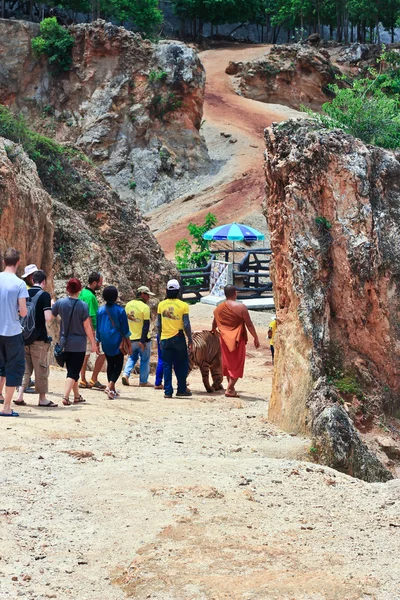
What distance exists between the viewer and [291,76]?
192 ft

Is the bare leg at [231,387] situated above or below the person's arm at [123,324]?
below

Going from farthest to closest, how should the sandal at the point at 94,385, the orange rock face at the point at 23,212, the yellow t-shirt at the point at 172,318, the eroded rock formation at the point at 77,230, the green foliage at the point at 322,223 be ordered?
the eroded rock formation at the point at 77,230 < the orange rock face at the point at 23,212 < the sandal at the point at 94,385 < the yellow t-shirt at the point at 172,318 < the green foliage at the point at 322,223

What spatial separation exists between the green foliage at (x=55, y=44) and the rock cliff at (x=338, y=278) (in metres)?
36.5

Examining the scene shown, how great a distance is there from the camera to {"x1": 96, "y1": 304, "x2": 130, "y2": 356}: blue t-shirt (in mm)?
11875

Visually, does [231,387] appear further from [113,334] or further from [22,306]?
[22,306]

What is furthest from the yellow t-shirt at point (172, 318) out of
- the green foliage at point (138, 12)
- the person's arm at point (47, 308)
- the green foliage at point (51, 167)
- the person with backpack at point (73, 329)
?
the green foliage at point (138, 12)

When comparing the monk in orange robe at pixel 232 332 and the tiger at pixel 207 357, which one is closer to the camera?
the monk in orange robe at pixel 232 332

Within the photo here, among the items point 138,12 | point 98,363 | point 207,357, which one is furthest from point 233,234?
A: point 138,12

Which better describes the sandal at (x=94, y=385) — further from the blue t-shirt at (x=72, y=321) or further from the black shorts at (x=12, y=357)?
the black shorts at (x=12, y=357)

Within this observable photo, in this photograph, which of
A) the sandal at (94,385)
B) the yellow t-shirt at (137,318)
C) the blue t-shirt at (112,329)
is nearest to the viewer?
the blue t-shirt at (112,329)

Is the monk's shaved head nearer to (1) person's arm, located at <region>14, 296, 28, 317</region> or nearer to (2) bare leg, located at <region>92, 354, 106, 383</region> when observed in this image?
(2) bare leg, located at <region>92, 354, 106, 383</region>

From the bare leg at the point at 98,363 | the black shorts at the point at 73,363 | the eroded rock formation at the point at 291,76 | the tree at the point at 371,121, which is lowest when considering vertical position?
the bare leg at the point at 98,363

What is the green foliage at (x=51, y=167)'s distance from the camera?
20.5 metres

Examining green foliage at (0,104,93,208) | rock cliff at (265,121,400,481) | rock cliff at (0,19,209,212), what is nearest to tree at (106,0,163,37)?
rock cliff at (0,19,209,212)
